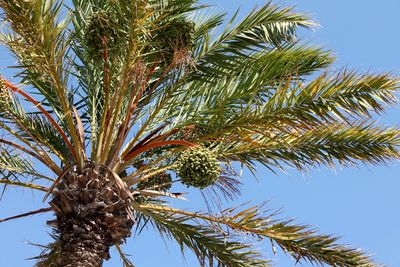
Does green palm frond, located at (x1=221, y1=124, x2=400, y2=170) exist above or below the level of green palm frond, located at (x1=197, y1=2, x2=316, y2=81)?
below

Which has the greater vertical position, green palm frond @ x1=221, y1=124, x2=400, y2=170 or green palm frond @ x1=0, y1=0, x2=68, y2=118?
green palm frond @ x1=0, y1=0, x2=68, y2=118

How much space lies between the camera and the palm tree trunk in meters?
7.32

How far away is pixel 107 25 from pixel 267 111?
6.09 ft

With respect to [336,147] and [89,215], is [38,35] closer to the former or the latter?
[89,215]

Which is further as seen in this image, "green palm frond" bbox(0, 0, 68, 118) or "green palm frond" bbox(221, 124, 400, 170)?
"green palm frond" bbox(221, 124, 400, 170)

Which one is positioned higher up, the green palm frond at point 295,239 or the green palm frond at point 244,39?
the green palm frond at point 244,39

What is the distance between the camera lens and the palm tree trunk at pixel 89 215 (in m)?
7.32

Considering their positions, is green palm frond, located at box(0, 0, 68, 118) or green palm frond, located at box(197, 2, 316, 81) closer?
green palm frond, located at box(0, 0, 68, 118)

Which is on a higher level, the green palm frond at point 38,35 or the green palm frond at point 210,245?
Result: the green palm frond at point 38,35

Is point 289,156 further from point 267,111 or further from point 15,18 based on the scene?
point 15,18

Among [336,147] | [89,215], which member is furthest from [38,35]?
[336,147]

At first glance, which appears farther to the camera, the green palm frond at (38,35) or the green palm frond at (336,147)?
the green palm frond at (336,147)

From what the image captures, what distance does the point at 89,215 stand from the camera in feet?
24.3

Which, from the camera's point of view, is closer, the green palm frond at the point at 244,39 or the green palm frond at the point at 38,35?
the green palm frond at the point at 38,35
